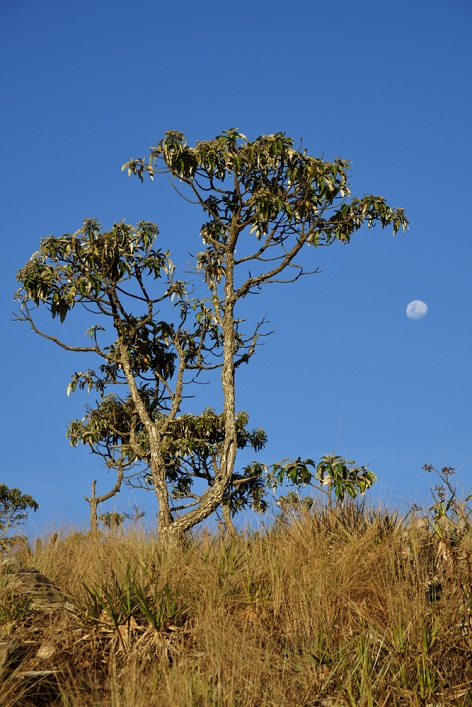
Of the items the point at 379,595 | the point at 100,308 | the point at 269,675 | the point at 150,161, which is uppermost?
the point at 150,161

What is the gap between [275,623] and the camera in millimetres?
8008

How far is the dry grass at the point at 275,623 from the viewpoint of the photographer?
21.6 feet

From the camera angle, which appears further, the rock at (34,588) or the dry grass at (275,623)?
the rock at (34,588)

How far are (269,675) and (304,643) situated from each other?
1.76 feet

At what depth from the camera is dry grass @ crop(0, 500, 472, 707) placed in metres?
6.58

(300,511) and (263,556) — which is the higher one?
(300,511)

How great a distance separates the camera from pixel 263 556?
31.0 feet

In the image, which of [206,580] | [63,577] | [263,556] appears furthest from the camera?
[63,577]

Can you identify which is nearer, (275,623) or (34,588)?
(275,623)

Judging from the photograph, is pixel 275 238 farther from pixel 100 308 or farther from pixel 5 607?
pixel 5 607

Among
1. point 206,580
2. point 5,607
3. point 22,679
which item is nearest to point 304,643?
point 206,580

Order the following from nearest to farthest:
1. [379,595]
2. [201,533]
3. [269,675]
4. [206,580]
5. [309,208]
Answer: [269,675] → [379,595] → [206,580] → [201,533] → [309,208]

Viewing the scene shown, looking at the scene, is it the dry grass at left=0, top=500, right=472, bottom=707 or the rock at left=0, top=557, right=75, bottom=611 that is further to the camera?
the rock at left=0, top=557, right=75, bottom=611

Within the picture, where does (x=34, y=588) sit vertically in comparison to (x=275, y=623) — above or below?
above
